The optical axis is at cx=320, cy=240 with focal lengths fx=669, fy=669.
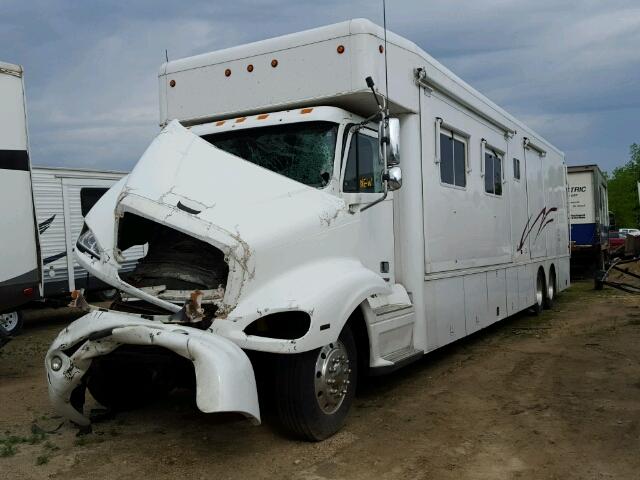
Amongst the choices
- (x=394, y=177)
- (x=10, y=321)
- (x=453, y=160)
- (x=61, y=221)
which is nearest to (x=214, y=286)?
(x=394, y=177)

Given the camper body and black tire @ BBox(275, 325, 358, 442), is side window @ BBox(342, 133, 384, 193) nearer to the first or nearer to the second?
black tire @ BBox(275, 325, 358, 442)

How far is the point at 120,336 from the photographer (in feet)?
14.4

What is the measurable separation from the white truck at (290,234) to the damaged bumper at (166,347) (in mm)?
12

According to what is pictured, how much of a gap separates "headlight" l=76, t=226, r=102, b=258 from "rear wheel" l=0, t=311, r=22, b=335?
6.53m

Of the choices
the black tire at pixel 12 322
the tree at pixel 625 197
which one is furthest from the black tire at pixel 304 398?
the tree at pixel 625 197

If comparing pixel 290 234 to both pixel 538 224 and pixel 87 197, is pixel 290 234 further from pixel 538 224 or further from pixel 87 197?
pixel 87 197

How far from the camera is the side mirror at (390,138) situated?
5426mm

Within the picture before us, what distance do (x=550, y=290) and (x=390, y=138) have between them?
8814 millimetres

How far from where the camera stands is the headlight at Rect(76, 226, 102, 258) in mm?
4876

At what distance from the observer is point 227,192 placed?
194 inches

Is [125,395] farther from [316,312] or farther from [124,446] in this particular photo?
[316,312]

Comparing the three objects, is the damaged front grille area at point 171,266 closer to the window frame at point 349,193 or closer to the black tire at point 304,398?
the black tire at point 304,398

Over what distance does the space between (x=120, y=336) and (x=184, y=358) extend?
1.47 feet

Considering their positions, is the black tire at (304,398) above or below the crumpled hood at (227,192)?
below
